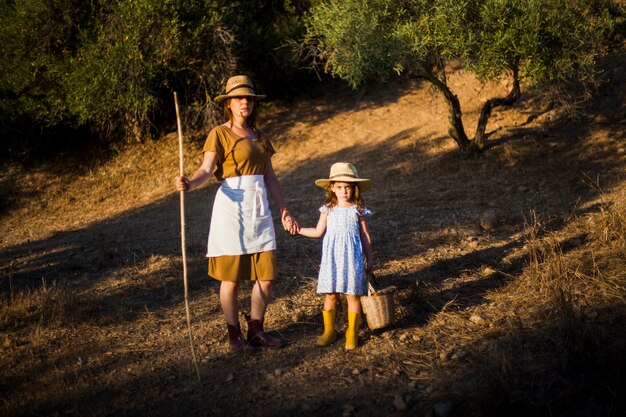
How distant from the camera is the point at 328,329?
4.55m

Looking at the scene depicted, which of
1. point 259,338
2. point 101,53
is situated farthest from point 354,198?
point 101,53

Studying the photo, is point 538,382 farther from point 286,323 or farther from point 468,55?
point 468,55

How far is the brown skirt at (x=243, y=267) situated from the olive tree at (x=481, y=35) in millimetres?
5095

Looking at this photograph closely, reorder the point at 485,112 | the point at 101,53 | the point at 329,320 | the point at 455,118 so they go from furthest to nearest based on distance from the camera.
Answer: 1. the point at 101,53
2. the point at 455,118
3. the point at 485,112
4. the point at 329,320

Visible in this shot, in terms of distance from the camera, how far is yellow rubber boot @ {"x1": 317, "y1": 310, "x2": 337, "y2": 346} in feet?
14.8

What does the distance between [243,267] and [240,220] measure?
0.32 meters

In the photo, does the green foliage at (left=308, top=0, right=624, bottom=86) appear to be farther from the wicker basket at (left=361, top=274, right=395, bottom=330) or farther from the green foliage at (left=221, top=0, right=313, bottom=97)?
the wicker basket at (left=361, top=274, right=395, bottom=330)

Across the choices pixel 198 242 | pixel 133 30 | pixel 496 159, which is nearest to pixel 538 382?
pixel 198 242

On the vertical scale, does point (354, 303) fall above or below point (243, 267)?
below

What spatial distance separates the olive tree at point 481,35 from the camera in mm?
8305

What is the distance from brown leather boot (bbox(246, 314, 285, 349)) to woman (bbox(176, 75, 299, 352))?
0.36 ft

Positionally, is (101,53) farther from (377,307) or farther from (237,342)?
(377,307)

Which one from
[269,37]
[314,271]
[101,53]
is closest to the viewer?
[314,271]

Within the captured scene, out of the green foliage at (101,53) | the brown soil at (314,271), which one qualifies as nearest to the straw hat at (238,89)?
the brown soil at (314,271)
